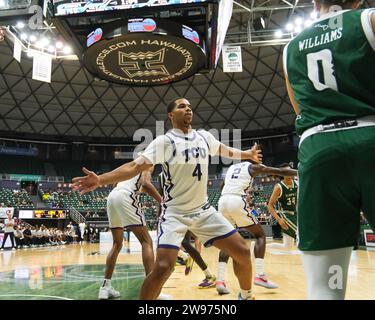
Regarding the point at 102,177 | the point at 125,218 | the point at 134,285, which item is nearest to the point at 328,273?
the point at 102,177

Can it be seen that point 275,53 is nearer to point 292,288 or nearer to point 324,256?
point 292,288

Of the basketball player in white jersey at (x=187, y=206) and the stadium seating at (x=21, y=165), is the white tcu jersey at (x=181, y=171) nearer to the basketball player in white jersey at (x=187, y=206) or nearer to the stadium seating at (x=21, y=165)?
the basketball player in white jersey at (x=187, y=206)

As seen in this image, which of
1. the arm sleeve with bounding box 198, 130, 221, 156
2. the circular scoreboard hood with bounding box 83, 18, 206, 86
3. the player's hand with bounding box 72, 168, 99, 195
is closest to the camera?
the player's hand with bounding box 72, 168, 99, 195

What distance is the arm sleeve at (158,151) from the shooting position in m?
3.22

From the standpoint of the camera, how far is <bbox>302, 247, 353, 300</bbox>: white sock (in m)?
1.52

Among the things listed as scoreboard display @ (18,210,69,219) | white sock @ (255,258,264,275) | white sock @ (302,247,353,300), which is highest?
white sock @ (302,247,353,300)

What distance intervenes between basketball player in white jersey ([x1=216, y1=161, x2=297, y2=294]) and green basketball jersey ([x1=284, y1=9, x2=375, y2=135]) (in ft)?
10.8

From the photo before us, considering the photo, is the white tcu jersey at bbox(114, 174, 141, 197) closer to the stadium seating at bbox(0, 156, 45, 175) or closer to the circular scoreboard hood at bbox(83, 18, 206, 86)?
the circular scoreboard hood at bbox(83, 18, 206, 86)

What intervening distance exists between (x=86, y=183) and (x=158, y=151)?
0.92 metres

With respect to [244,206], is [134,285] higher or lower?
lower

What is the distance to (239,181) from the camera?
5.78 meters

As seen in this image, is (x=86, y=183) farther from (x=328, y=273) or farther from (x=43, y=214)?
(x=43, y=214)

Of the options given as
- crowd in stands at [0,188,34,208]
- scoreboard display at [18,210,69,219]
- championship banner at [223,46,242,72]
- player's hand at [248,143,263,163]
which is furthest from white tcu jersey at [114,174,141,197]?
crowd in stands at [0,188,34,208]
